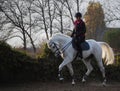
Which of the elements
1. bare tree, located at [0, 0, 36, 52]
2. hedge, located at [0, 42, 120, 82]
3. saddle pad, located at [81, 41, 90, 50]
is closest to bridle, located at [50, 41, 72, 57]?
saddle pad, located at [81, 41, 90, 50]

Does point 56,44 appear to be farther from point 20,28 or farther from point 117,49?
point 117,49

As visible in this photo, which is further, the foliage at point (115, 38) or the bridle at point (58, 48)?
the foliage at point (115, 38)

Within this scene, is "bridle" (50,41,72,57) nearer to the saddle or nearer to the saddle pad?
the saddle

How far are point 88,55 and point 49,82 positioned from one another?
373cm

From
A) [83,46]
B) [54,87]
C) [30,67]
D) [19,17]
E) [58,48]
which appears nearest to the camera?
[58,48]

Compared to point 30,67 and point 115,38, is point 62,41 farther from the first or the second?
point 115,38

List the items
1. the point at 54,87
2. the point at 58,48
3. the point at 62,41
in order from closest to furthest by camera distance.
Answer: the point at 58,48 < the point at 62,41 < the point at 54,87

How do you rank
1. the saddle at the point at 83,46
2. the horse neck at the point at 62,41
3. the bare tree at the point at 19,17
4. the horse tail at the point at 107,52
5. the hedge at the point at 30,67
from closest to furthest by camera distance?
the horse neck at the point at 62,41 < the saddle at the point at 83,46 < the hedge at the point at 30,67 < the horse tail at the point at 107,52 < the bare tree at the point at 19,17

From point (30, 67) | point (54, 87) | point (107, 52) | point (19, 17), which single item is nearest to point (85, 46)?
point (54, 87)

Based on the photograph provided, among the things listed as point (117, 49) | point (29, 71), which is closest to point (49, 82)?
point (29, 71)

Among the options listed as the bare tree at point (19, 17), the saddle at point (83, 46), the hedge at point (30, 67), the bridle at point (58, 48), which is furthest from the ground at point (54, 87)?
the bare tree at point (19, 17)

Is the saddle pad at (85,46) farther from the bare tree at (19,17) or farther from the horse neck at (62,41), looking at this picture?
the bare tree at (19,17)

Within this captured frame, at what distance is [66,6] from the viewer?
A: 122ft

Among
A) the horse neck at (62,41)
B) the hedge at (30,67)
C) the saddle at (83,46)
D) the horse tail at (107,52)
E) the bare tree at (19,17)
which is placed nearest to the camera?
the horse neck at (62,41)
